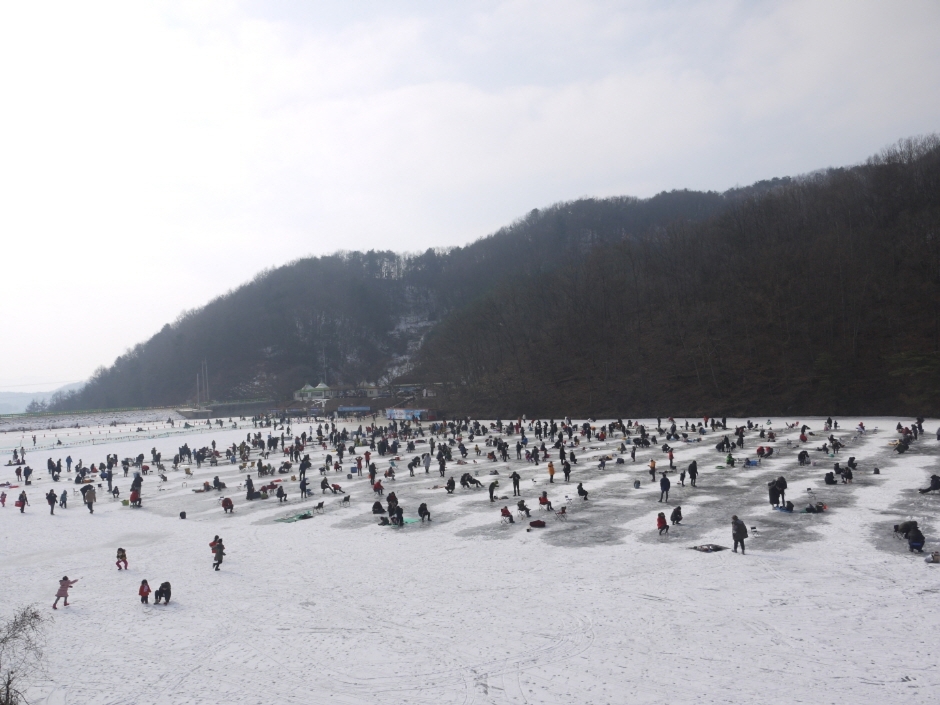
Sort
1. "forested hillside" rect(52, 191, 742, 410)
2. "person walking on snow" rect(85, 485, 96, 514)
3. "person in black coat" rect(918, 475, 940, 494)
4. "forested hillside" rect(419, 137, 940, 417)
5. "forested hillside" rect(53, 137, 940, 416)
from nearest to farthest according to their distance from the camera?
"person in black coat" rect(918, 475, 940, 494), "person walking on snow" rect(85, 485, 96, 514), "forested hillside" rect(419, 137, 940, 417), "forested hillside" rect(53, 137, 940, 416), "forested hillside" rect(52, 191, 742, 410)

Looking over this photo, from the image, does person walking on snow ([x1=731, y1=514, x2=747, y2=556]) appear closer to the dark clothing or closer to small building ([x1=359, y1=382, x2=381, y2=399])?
the dark clothing

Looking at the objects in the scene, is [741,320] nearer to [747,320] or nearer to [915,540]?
[747,320]

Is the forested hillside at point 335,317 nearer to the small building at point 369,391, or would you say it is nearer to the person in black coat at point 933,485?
the small building at point 369,391

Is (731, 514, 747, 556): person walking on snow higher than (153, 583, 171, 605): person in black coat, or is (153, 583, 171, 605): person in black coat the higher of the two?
(731, 514, 747, 556): person walking on snow

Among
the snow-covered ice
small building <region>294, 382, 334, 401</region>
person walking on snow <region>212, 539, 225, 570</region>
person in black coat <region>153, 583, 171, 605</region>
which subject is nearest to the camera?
the snow-covered ice

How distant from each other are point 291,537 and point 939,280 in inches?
2456

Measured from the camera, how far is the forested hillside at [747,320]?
164ft

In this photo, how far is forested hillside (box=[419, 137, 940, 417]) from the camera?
4984 centimetres

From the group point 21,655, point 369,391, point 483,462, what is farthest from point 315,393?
point 21,655

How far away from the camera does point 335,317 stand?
513 feet

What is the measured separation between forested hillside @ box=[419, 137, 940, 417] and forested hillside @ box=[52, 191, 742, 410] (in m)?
46.6

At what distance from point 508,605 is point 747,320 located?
58509mm

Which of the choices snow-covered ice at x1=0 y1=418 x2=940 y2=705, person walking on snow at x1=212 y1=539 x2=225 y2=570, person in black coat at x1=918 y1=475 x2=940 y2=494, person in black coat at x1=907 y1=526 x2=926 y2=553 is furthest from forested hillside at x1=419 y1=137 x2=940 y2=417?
person walking on snow at x1=212 y1=539 x2=225 y2=570

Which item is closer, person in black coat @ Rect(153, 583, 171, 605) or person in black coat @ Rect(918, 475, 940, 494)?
person in black coat @ Rect(153, 583, 171, 605)
